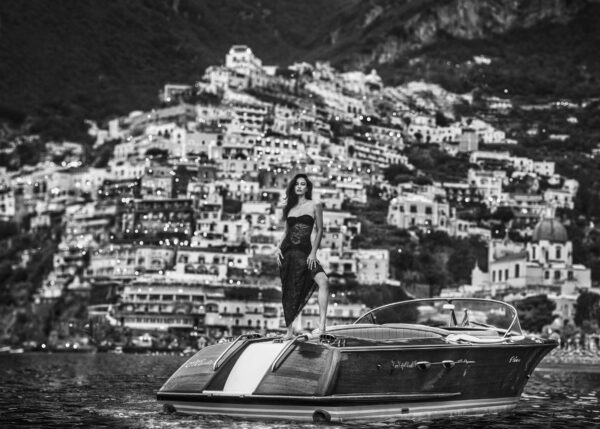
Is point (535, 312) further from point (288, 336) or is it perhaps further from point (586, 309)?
point (288, 336)

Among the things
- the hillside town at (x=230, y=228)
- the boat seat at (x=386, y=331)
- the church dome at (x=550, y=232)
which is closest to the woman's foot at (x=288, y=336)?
the boat seat at (x=386, y=331)

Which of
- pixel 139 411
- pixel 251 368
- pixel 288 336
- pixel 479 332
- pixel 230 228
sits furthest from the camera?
pixel 230 228

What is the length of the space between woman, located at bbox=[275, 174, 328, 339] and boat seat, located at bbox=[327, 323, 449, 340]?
983 millimetres

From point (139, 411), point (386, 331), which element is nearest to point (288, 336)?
point (386, 331)

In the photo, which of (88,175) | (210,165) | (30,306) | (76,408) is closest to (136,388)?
(76,408)

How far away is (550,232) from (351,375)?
443 ft

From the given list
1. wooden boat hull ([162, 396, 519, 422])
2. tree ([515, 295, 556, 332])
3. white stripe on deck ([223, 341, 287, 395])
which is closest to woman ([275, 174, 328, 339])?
white stripe on deck ([223, 341, 287, 395])

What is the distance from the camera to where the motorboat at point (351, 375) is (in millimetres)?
27250

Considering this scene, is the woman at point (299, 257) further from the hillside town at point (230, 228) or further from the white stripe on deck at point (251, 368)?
the hillside town at point (230, 228)

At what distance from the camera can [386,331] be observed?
99.0 feet

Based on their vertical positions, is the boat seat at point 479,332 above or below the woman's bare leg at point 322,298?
below

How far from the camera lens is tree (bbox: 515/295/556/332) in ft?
444

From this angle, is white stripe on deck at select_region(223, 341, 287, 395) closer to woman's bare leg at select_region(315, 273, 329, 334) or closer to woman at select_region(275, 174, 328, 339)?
woman at select_region(275, 174, 328, 339)

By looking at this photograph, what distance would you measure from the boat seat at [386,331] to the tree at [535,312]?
104909 millimetres
